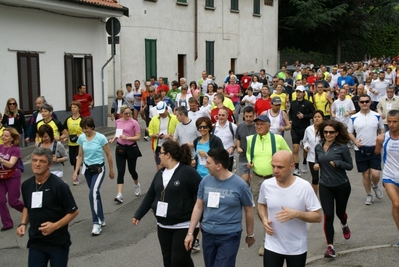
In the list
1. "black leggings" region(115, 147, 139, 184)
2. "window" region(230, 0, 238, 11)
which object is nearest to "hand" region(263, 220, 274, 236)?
"black leggings" region(115, 147, 139, 184)

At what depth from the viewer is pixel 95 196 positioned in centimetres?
901

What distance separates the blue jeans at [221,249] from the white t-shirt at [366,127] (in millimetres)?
5018

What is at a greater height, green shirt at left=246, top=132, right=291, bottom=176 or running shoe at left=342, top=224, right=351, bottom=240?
green shirt at left=246, top=132, right=291, bottom=176

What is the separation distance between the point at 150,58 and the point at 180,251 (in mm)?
21868

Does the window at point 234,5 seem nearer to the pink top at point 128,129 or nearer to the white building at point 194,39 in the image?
the white building at point 194,39

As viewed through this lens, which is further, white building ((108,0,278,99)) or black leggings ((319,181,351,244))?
white building ((108,0,278,99))

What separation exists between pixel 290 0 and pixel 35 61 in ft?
95.1

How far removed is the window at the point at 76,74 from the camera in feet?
63.8

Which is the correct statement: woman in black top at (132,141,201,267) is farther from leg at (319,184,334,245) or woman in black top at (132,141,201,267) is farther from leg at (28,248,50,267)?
leg at (319,184,334,245)

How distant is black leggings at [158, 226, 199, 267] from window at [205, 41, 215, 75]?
2629cm

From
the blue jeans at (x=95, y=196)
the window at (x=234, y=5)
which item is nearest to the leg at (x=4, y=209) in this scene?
the blue jeans at (x=95, y=196)

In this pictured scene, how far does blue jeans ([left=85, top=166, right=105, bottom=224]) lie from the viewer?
9.03 m

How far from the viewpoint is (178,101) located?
686 inches

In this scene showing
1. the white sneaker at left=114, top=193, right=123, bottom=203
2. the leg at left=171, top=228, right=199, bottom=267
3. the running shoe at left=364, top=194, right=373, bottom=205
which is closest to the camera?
the leg at left=171, top=228, right=199, bottom=267
